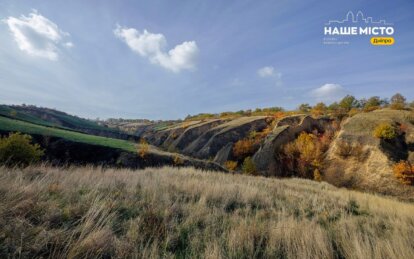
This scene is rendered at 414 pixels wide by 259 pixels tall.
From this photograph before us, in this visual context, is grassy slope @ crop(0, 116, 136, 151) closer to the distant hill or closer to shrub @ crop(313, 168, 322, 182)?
shrub @ crop(313, 168, 322, 182)

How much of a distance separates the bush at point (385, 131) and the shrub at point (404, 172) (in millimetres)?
5715

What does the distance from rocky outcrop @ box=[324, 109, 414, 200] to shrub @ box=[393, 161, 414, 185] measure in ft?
2.28

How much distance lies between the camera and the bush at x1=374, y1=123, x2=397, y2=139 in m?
35.3

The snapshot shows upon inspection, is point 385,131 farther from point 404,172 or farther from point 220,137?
point 220,137

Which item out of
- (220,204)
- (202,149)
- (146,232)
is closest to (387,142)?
(202,149)

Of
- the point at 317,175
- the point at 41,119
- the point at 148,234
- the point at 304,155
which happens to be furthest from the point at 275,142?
the point at 41,119

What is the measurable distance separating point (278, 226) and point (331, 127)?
2029 inches

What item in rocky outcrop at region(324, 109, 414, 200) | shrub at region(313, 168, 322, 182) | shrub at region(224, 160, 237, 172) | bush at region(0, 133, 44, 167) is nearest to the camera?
bush at region(0, 133, 44, 167)

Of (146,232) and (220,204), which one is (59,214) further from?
(220,204)

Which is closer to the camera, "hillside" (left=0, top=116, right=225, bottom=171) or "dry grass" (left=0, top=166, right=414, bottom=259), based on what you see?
"dry grass" (left=0, top=166, right=414, bottom=259)

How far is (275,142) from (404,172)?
19668mm

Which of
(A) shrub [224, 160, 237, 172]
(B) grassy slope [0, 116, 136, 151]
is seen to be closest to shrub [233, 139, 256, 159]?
(A) shrub [224, 160, 237, 172]

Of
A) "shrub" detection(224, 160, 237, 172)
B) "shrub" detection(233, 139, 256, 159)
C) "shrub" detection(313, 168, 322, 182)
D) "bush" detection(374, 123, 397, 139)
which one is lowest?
"shrub" detection(313, 168, 322, 182)

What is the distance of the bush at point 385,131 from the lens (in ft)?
116
